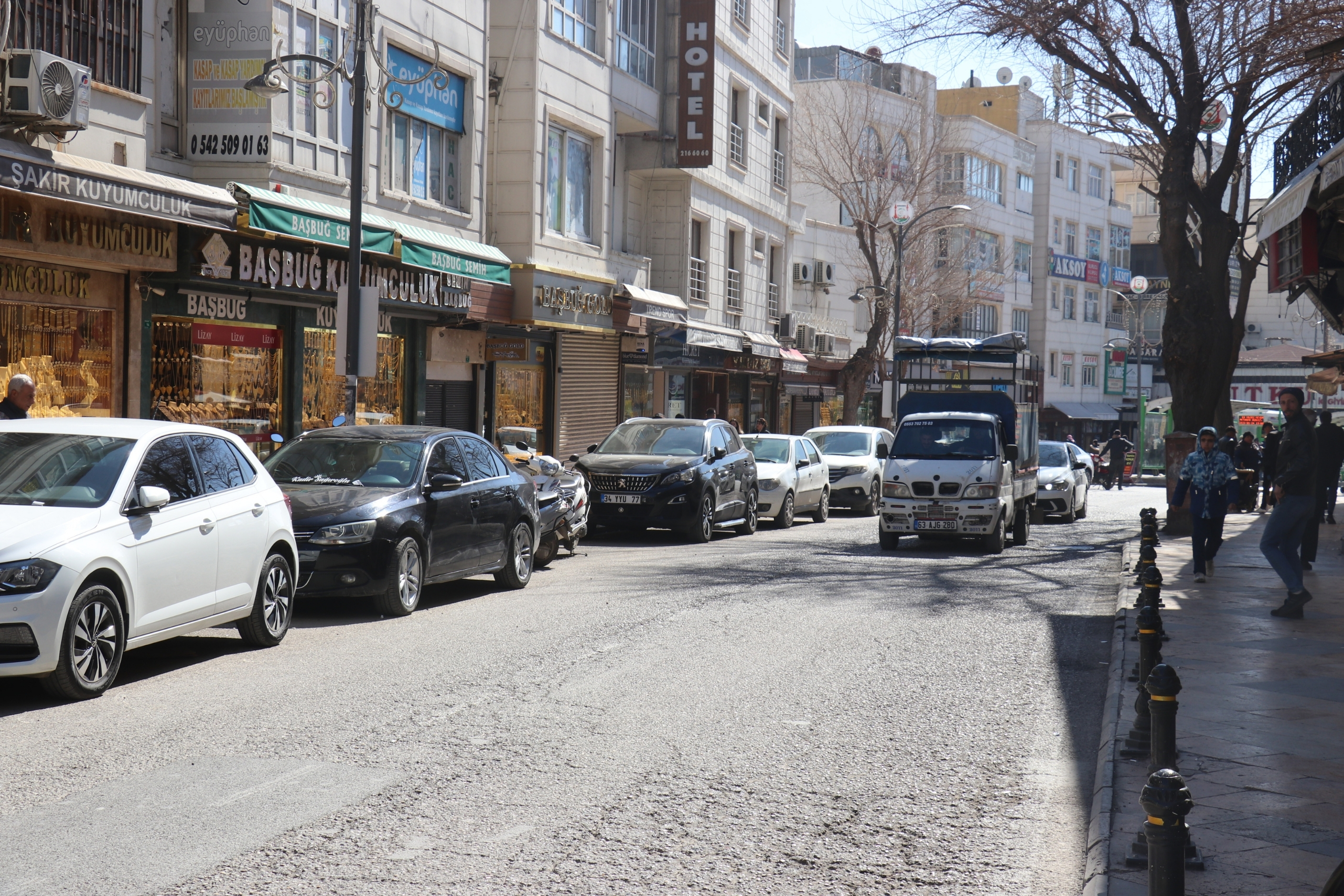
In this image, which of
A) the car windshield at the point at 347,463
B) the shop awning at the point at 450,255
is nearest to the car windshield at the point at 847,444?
the shop awning at the point at 450,255

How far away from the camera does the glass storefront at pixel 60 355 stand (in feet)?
46.3

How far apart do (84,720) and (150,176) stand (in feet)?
27.6

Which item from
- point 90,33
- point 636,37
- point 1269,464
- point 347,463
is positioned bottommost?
point 1269,464

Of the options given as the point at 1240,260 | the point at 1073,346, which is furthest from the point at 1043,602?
the point at 1073,346

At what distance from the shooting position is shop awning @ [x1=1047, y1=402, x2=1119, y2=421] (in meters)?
70.2

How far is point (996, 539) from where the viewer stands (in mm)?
18016

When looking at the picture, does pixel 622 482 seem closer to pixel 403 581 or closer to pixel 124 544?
pixel 403 581

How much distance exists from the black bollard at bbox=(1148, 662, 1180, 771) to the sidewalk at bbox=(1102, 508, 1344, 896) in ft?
0.95

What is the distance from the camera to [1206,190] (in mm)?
22375

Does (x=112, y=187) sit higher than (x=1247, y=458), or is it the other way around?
(x=112, y=187)

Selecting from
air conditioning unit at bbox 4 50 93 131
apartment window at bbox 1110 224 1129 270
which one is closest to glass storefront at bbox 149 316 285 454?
air conditioning unit at bbox 4 50 93 131

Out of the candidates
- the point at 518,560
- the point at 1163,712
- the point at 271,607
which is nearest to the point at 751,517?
the point at 518,560

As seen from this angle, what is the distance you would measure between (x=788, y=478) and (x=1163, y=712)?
58.1ft

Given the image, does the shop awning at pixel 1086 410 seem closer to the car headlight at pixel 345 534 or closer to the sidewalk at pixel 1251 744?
the sidewalk at pixel 1251 744
